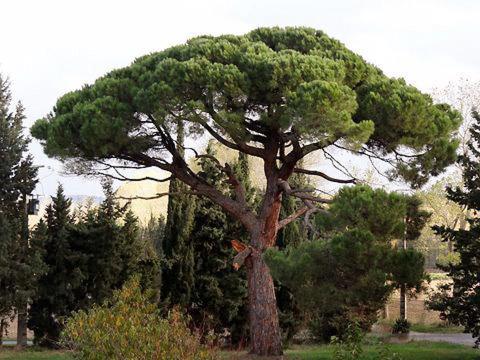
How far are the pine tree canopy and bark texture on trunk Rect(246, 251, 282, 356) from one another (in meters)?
2.16

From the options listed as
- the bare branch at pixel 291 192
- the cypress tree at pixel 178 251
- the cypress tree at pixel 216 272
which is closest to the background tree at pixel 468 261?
the bare branch at pixel 291 192

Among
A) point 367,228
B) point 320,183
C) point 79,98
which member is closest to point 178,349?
point 367,228

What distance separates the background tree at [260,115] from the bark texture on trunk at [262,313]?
0.02 metres

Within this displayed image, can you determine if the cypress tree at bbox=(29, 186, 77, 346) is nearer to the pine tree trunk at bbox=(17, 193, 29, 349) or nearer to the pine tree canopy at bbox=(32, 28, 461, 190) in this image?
the pine tree trunk at bbox=(17, 193, 29, 349)

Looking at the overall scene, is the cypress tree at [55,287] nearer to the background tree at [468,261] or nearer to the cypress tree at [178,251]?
the cypress tree at [178,251]

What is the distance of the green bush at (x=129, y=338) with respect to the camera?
18.6ft

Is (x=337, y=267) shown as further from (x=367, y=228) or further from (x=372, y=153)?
(x=372, y=153)

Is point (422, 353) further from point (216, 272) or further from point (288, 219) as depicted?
point (216, 272)

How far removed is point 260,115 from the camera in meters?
11.4

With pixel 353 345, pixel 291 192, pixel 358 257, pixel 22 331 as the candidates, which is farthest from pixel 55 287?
pixel 353 345

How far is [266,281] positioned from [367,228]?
14.6ft

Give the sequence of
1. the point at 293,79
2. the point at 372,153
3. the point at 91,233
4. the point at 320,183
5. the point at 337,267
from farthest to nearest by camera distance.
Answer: the point at 320,183, the point at 91,233, the point at 372,153, the point at 293,79, the point at 337,267

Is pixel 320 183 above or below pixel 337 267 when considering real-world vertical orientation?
above

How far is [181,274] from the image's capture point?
575 inches
